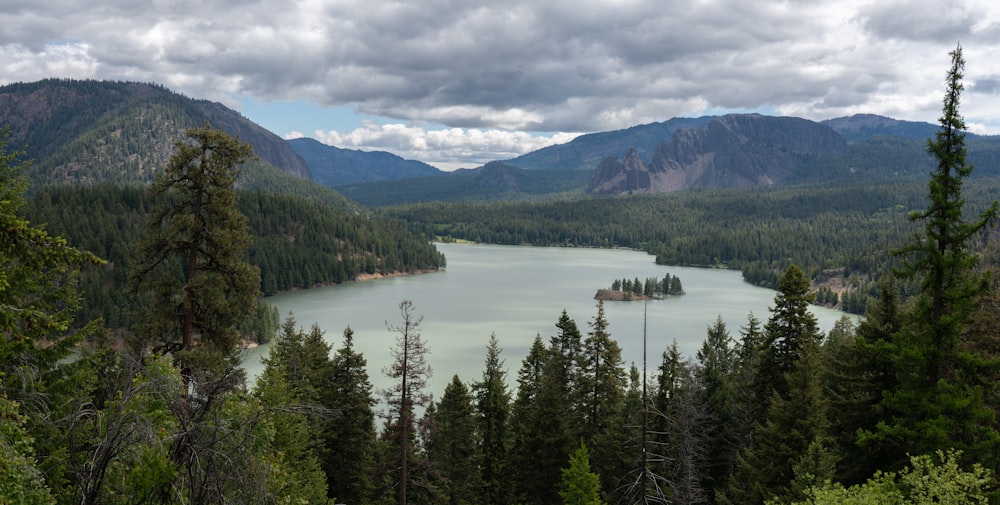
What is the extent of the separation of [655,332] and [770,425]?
65.6 metres

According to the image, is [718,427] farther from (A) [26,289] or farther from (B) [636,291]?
(B) [636,291]

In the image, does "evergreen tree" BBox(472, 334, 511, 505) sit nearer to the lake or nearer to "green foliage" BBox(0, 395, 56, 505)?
the lake

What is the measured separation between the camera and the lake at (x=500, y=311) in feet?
227

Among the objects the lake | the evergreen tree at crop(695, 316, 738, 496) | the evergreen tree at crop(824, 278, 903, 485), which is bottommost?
the lake

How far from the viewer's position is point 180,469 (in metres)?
8.19

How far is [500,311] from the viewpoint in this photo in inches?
3979

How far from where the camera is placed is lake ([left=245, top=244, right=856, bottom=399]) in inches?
2729

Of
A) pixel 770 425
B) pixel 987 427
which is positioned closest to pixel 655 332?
pixel 770 425

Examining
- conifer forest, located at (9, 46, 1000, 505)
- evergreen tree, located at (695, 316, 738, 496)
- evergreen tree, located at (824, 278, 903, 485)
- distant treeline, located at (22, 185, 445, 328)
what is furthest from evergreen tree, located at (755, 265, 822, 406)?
distant treeline, located at (22, 185, 445, 328)

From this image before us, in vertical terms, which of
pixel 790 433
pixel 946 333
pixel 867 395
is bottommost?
pixel 790 433

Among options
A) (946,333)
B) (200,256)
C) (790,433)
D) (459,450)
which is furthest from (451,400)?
(946,333)

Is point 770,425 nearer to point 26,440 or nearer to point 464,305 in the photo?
point 26,440

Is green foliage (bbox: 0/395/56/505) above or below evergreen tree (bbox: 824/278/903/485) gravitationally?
above

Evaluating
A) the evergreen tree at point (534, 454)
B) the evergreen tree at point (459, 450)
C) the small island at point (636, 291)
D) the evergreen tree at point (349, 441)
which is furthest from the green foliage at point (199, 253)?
the small island at point (636, 291)
